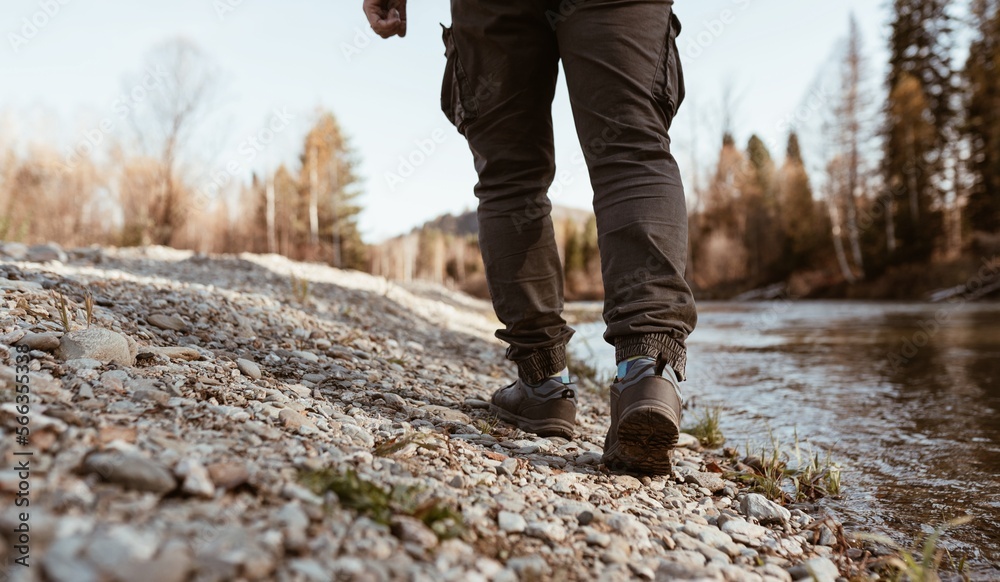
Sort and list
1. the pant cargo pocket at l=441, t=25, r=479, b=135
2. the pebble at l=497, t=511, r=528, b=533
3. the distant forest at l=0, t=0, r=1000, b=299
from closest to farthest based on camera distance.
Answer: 1. the pebble at l=497, t=511, r=528, b=533
2. the pant cargo pocket at l=441, t=25, r=479, b=135
3. the distant forest at l=0, t=0, r=1000, b=299

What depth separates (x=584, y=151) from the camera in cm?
142

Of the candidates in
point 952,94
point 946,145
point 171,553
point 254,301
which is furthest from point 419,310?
point 952,94

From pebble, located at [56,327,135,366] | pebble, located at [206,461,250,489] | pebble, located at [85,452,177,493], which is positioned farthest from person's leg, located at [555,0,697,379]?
pebble, located at [56,327,135,366]

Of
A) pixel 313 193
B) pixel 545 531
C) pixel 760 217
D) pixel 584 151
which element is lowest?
pixel 545 531

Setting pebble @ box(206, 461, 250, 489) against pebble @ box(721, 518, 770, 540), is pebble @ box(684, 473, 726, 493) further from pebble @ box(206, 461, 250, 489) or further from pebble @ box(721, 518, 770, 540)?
pebble @ box(206, 461, 250, 489)

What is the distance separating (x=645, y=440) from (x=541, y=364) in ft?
1.50

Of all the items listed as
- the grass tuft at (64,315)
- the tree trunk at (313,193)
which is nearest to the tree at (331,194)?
the tree trunk at (313,193)

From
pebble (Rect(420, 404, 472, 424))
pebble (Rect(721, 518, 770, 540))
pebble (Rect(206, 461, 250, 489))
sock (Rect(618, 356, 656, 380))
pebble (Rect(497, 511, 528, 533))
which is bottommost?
pebble (Rect(721, 518, 770, 540))

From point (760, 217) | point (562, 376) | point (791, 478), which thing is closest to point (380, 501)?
point (562, 376)

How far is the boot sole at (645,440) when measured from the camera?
1.23 meters

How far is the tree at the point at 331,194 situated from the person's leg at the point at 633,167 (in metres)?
23.4

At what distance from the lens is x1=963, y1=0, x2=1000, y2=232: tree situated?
17281 mm

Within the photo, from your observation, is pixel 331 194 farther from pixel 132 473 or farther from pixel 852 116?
pixel 132 473

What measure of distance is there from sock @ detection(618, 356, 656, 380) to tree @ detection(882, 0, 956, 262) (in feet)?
65.0
